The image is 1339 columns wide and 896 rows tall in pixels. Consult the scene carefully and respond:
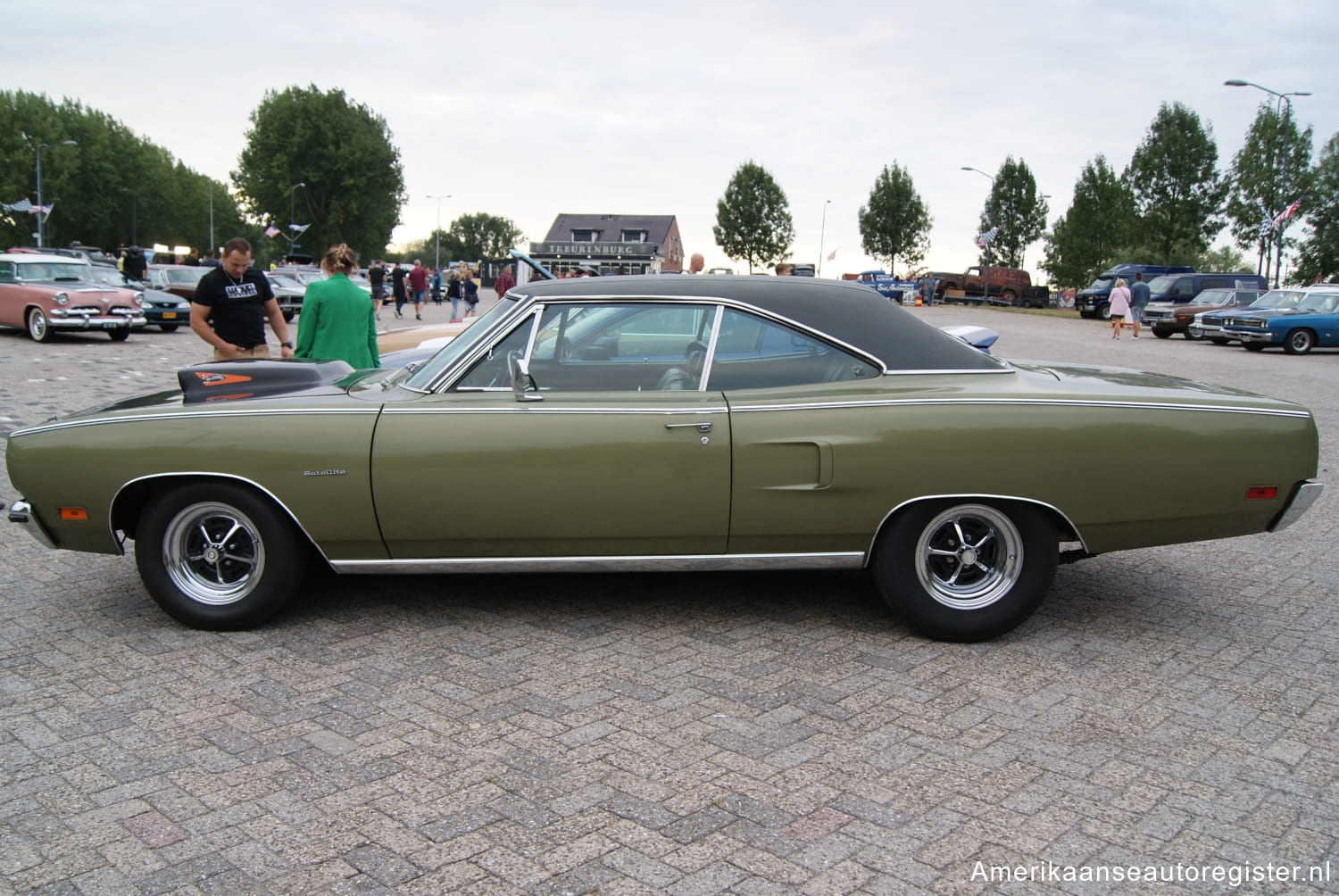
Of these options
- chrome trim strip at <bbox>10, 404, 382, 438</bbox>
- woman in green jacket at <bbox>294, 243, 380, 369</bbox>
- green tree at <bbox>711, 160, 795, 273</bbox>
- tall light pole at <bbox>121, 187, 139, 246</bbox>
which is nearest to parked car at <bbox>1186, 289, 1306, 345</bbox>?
woman in green jacket at <bbox>294, 243, 380, 369</bbox>

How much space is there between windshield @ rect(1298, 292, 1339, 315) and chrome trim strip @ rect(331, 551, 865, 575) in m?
22.1

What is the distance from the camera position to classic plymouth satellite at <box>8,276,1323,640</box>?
12.5ft

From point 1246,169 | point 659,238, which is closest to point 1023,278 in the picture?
point 1246,169

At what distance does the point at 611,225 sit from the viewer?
325ft

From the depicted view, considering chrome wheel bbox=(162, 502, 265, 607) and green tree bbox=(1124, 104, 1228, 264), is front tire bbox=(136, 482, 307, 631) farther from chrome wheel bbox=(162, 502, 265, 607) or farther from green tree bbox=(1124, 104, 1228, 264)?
green tree bbox=(1124, 104, 1228, 264)

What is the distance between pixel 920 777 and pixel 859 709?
1.54 ft

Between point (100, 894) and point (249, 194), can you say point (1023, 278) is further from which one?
point (100, 894)

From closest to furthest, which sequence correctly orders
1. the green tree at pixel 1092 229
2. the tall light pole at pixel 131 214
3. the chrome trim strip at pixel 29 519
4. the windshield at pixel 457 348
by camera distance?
the chrome trim strip at pixel 29 519 < the windshield at pixel 457 348 < the green tree at pixel 1092 229 < the tall light pole at pixel 131 214

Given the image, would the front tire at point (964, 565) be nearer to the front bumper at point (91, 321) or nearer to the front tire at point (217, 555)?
the front tire at point (217, 555)

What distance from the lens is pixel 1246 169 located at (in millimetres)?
39125

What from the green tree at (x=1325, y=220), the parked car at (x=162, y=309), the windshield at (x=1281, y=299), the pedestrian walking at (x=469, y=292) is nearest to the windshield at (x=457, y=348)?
the parked car at (x=162, y=309)

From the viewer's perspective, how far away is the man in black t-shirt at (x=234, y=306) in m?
6.41

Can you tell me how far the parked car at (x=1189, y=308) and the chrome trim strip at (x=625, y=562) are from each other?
24.7 metres

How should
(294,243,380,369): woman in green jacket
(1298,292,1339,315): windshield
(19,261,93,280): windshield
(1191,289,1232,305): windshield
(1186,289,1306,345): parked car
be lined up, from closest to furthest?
1. (294,243,380,369): woman in green jacket
2. (19,261,93,280): windshield
3. (1298,292,1339,315): windshield
4. (1186,289,1306,345): parked car
5. (1191,289,1232,305): windshield
